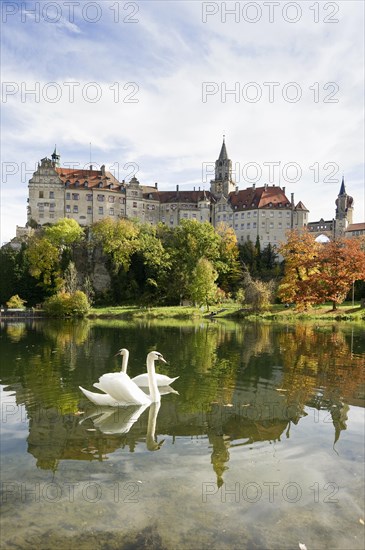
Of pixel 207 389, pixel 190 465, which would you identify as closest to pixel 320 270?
pixel 207 389

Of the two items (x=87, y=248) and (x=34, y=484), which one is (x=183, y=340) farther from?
(x=87, y=248)

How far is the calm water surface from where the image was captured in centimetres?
578

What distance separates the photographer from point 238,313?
163 feet

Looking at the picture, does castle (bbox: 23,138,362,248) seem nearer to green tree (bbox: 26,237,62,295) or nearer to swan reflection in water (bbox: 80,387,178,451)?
green tree (bbox: 26,237,62,295)

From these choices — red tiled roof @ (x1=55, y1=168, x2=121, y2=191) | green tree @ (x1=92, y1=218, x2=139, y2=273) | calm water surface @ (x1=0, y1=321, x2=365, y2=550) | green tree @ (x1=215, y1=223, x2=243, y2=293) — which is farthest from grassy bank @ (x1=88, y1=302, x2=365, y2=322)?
red tiled roof @ (x1=55, y1=168, x2=121, y2=191)

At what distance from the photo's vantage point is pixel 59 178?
279 ft

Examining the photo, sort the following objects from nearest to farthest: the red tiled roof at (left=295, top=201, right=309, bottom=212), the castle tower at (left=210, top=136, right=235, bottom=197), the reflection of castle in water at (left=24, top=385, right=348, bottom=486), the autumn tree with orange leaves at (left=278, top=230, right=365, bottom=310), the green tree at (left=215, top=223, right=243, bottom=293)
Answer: the reflection of castle in water at (left=24, top=385, right=348, bottom=486) → the autumn tree with orange leaves at (left=278, top=230, right=365, bottom=310) → the green tree at (left=215, top=223, right=243, bottom=293) → the red tiled roof at (left=295, top=201, right=309, bottom=212) → the castle tower at (left=210, top=136, right=235, bottom=197)

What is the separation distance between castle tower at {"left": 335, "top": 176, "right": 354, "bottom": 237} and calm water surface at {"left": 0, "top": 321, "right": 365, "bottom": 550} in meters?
84.8

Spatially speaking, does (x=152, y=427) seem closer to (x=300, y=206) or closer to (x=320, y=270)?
(x=320, y=270)

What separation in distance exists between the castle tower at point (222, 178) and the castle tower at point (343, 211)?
25.6 m

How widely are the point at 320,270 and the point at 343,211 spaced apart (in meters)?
53.1

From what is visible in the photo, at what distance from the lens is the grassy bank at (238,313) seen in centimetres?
4509

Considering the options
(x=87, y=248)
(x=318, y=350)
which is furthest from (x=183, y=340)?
(x=87, y=248)

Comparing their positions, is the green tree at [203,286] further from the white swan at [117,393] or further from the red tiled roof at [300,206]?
the white swan at [117,393]
